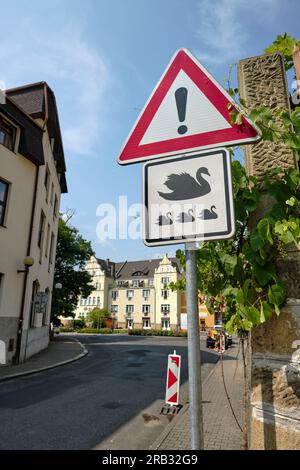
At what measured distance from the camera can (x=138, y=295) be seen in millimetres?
68500

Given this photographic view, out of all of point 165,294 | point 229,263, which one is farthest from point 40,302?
point 165,294

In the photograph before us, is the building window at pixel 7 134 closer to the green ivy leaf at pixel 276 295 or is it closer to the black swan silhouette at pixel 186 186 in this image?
the black swan silhouette at pixel 186 186

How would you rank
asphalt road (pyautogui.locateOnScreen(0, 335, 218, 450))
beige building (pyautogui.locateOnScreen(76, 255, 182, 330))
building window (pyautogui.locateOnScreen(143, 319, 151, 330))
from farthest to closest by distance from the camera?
1. building window (pyautogui.locateOnScreen(143, 319, 151, 330))
2. beige building (pyautogui.locateOnScreen(76, 255, 182, 330))
3. asphalt road (pyautogui.locateOnScreen(0, 335, 218, 450))

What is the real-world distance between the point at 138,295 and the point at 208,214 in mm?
68225

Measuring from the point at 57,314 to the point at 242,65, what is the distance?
29.1m

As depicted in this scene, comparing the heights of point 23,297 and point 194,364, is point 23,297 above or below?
above

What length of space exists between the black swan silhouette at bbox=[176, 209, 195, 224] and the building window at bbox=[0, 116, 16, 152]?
14332 mm

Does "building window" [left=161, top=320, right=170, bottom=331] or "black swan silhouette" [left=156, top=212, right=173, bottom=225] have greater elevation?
"black swan silhouette" [left=156, top=212, right=173, bottom=225]

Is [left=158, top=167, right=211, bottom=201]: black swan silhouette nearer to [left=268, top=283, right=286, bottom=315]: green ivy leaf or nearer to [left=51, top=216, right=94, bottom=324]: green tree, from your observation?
[left=268, top=283, right=286, bottom=315]: green ivy leaf

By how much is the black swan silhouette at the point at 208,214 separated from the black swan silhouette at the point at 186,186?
8cm

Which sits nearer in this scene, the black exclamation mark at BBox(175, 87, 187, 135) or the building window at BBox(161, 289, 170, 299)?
the black exclamation mark at BBox(175, 87, 187, 135)

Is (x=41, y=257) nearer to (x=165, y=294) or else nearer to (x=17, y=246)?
(x=17, y=246)

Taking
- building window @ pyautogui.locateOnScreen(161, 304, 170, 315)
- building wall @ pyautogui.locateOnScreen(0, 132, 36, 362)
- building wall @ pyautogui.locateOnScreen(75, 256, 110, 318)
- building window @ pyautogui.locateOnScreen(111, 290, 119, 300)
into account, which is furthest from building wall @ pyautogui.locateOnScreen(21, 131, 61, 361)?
building window @ pyautogui.locateOnScreen(111, 290, 119, 300)

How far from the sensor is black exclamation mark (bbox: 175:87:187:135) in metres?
1.78
